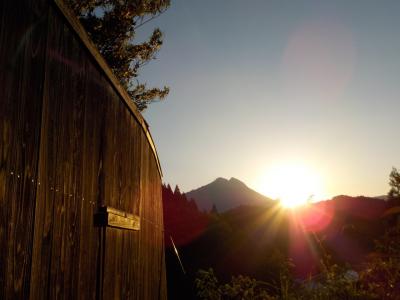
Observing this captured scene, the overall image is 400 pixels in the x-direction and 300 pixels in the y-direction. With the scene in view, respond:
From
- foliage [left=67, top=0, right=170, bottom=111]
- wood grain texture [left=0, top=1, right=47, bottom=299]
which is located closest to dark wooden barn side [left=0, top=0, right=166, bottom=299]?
wood grain texture [left=0, top=1, right=47, bottom=299]

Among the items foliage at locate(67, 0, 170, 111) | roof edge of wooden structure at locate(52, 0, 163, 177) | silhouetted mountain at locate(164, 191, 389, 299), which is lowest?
silhouetted mountain at locate(164, 191, 389, 299)

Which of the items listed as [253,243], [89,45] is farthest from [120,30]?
[253,243]

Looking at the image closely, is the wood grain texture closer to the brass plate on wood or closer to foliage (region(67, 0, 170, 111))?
the brass plate on wood

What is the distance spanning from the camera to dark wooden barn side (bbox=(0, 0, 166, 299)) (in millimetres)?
1715

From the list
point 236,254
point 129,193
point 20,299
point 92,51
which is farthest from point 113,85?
point 236,254

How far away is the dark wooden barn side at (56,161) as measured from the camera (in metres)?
1.71

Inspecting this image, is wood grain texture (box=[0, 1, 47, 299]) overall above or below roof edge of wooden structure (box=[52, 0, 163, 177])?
below

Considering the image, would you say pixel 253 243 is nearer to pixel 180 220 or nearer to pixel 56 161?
pixel 180 220

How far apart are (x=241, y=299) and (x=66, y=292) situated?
5732 mm

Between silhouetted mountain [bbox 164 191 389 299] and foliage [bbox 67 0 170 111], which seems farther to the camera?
silhouetted mountain [bbox 164 191 389 299]

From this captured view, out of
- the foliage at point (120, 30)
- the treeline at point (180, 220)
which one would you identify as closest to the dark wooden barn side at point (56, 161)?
the foliage at point (120, 30)

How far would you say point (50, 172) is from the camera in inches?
82.0

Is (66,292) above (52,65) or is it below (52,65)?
below

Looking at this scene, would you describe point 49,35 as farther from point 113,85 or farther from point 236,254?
point 236,254
